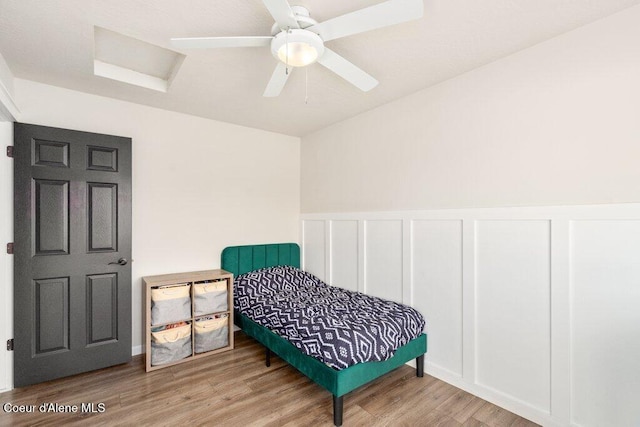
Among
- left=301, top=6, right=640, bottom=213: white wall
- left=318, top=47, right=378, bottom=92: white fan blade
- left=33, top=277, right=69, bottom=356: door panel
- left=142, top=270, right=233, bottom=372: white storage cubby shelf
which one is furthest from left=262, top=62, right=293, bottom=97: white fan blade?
left=33, top=277, right=69, bottom=356: door panel

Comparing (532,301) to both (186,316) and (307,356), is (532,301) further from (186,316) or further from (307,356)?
(186,316)

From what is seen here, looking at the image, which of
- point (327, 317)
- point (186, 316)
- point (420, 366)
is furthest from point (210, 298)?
point (420, 366)

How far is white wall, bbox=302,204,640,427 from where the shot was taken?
5.81ft

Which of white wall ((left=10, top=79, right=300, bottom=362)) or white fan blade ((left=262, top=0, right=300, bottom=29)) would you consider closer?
white fan blade ((left=262, top=0, right=300, bottom=29))

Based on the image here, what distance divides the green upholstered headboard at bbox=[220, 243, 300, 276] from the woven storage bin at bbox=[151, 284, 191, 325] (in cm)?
69

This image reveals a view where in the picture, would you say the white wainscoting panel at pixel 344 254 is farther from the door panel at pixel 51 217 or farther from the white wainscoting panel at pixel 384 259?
the door panel at pixel 51 217

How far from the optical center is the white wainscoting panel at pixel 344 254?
3459 mm

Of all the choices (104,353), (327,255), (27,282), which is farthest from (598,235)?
(27,282)

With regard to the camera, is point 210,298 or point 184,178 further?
point 184,178

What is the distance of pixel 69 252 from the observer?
2.63m

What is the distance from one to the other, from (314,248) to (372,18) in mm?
2975

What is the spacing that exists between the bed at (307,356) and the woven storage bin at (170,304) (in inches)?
22.9

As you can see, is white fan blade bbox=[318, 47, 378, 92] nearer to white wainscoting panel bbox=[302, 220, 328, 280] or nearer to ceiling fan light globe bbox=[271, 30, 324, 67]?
ceiling fan light globe bbox=[271, 30, 324, 67]

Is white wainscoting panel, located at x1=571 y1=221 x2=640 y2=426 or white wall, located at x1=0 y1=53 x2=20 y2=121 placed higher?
white wall, located at x1=0 y1=53 x2=20 y2=121
